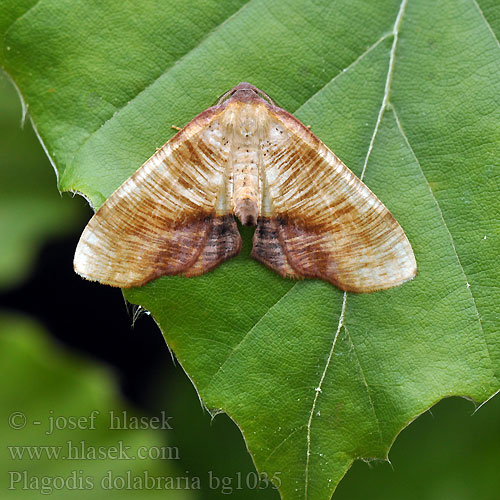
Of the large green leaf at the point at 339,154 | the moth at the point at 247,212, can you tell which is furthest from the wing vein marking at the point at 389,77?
the moth at the point at 247,212

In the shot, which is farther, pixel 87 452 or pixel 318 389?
pixel 87 452

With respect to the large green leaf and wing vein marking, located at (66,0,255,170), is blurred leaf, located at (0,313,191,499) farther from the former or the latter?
wing vein marking, located at (66,0,255,170)

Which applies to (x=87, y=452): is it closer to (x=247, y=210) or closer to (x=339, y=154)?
(x=247, y=210)

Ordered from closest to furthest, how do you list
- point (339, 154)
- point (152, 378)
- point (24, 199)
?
point (339, 154)
point (152, 378)
point (24, 199)

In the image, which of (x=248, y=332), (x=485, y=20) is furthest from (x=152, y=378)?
(x=485, y=20)

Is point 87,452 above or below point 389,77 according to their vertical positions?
below

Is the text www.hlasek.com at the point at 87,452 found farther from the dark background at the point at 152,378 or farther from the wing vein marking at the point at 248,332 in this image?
the wing vein marking at the point at 248,332

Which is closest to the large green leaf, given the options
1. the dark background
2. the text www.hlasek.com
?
the dark background

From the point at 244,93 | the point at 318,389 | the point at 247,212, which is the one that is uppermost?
the point at 244,93
